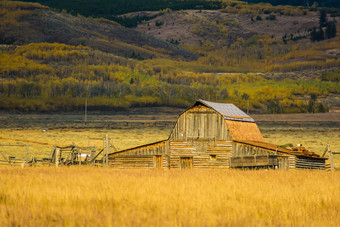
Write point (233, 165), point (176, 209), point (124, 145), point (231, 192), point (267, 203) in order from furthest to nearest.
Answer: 1. point (124, 145)
2. point (233, 165)
3. point (231, 192)
4. point (267, 203)
5. point (176, 209)

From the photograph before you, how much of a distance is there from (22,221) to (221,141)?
Answer: 2947cm

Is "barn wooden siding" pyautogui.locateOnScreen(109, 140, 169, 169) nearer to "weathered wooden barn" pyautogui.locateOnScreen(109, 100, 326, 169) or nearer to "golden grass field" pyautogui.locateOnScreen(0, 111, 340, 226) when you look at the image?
"weathered wooden barn" pyautogui.locateOnScreen(109, 100, 326, 169)

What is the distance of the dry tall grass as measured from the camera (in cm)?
1287

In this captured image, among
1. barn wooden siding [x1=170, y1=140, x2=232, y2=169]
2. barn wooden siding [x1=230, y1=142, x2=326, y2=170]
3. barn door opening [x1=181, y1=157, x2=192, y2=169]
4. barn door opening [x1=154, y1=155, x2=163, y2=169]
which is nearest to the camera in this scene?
barn wooden siding [x1=230, y1=142, x2=326, y2=170]

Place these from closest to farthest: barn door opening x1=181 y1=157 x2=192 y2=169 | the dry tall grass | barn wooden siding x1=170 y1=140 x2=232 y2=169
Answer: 1. the dry tall grass
2. barn wooden siding x1=170 y1=140 x2=232 y2=169
3. barn door opening x1=181 y1=157 x2=192 y2=169

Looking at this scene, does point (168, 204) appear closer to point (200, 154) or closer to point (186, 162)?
point (200, 154)

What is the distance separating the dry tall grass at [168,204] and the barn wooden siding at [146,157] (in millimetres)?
21138

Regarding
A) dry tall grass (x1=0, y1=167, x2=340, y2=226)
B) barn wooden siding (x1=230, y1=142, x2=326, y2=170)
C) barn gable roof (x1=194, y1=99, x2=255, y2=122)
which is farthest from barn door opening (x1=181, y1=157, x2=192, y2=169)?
dry tall grass (x1=0, y1=167, x2=340, y2=226)

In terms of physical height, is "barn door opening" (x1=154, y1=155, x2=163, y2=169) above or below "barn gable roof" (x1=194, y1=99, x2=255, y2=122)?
below

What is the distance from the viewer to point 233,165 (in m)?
39.4

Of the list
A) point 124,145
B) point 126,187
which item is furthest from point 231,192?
point 124,145

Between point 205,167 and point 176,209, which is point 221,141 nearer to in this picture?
point 205,167

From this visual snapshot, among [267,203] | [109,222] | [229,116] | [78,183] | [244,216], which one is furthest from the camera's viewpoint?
[229,116]

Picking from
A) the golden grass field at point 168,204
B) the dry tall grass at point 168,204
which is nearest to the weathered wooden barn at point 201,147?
the golden grass field at point 168,204
